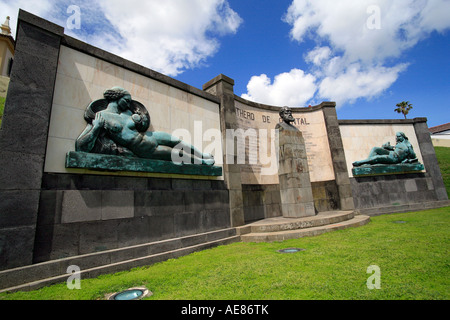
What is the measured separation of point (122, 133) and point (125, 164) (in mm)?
781

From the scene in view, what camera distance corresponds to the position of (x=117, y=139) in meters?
5.44

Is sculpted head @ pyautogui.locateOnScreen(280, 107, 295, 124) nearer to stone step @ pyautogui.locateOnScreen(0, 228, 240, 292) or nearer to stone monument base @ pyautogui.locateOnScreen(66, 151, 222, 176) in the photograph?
stone monument base @ pyautogui.locateOnScreen(66, 151, 222, 176)

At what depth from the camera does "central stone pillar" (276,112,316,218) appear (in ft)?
29.1

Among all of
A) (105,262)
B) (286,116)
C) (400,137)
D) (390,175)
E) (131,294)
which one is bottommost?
(131,294)

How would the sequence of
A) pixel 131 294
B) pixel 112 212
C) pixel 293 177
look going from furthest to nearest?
pixel 293 177 < pixel 112 212 < pixel 131 294

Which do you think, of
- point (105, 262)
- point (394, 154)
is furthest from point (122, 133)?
point (394, 154)

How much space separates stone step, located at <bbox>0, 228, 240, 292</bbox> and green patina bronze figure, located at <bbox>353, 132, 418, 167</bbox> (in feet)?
34.0

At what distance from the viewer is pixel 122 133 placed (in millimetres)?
5480

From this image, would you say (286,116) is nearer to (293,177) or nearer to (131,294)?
(293,177)

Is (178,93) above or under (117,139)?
above

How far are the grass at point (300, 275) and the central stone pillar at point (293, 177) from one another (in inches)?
118

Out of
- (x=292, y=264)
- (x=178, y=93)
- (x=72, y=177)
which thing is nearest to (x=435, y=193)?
(x=292, y=264)

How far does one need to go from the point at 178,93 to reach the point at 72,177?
411 cm
